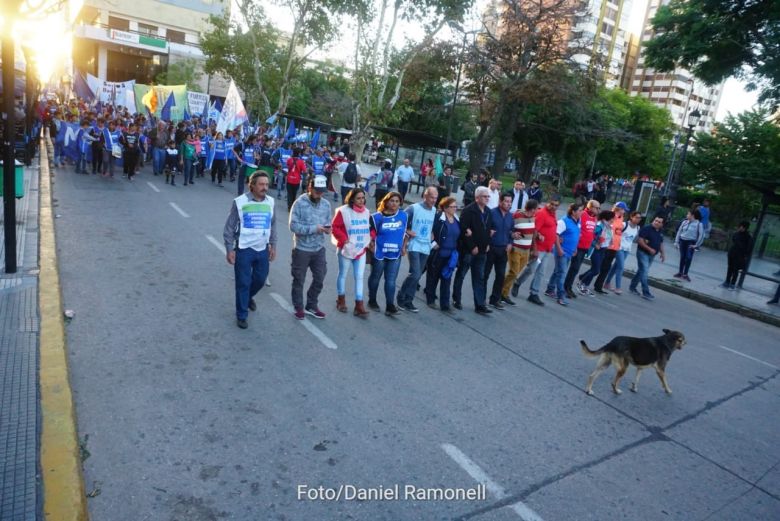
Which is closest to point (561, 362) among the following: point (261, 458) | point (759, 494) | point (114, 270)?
point (759, 494)

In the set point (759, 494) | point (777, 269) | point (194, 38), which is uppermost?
point (194, 38)

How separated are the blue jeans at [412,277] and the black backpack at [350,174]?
8.96m

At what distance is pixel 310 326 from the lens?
6461mm

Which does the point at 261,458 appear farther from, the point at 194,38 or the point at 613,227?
the point at 194,38

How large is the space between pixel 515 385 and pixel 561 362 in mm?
1190

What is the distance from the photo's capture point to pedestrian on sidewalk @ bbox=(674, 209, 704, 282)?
1383 centimetres

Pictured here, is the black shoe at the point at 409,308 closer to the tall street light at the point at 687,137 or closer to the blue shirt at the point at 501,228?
the blue shirt at the point at 501,228

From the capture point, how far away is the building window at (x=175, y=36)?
53.4m

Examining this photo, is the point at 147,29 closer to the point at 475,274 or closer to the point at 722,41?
the point at 722,41

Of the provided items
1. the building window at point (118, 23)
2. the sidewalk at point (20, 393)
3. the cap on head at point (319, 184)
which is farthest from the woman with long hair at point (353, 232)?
the building window at point (118, 23)

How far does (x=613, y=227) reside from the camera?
1067cm

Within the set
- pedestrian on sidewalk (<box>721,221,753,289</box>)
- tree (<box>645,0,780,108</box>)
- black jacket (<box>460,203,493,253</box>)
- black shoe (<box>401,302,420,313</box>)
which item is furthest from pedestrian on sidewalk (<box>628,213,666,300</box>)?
tree (<box>645,0,780,108</box>)

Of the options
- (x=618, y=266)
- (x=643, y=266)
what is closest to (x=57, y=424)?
(x=618, y=266)

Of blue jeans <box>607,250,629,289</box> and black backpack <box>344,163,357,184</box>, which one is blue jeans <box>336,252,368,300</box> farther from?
black backpack <box>344,163,357,184</box>
